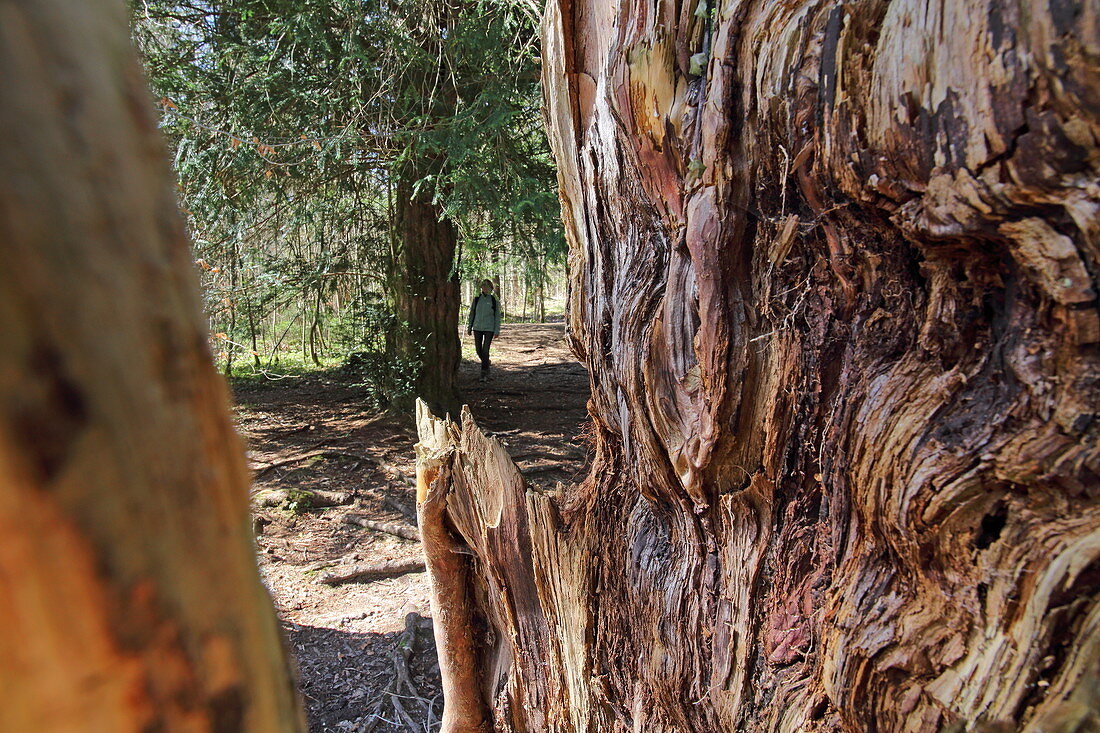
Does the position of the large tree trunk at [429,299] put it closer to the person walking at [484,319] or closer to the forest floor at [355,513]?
the forest floor at [355,513]

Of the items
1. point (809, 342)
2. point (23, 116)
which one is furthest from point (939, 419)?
point (23, 116)

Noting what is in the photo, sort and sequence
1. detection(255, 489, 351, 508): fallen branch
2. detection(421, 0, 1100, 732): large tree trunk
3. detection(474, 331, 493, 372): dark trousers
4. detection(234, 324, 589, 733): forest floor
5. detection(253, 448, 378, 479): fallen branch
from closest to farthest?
detection(421, 0, 1100, 732): large tree trunk, detection(234, 324, 589, 733): forest floor, detection(255, 489, 351, 508): fallen branch, detection(253, 448, 378, 479): fallen branch, detection(474, 331, 493, 372): dark trousers

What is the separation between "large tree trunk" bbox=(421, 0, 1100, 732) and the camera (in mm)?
1188

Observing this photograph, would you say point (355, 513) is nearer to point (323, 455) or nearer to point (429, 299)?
point (323, 455)

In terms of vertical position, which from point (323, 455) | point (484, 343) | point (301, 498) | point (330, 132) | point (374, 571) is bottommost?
point (374, 571)

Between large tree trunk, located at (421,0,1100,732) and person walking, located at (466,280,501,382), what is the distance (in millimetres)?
7739

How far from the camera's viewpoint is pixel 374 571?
16.6ft

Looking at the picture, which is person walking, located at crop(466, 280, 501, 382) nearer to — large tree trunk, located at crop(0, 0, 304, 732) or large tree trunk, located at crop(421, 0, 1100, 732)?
large tree trunk, located at crop(421, 0, 1100, 732)

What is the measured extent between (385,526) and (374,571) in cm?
66

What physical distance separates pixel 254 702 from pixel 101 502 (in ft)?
0.63

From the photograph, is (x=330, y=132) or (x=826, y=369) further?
(x=330, y=132)

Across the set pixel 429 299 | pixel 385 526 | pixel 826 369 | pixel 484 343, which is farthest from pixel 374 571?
pixel 484 343

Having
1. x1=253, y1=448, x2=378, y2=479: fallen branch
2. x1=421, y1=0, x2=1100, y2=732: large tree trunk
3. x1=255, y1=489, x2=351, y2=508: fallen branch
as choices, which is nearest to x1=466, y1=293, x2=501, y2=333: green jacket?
x1=253, y1=448, x2=378, y2=479: fallen branch

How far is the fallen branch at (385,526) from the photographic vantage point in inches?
221
